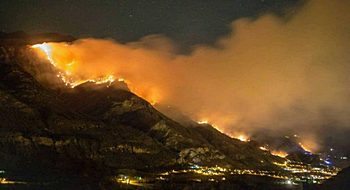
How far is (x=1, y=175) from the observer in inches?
5039

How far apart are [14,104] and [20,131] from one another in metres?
23.4

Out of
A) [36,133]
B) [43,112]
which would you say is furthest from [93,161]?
[43,112]

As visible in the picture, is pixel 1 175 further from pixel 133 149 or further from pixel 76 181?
pixel 133 149

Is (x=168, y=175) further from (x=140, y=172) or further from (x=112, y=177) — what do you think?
(x=112, y=177)

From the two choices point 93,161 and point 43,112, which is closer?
point 93,161

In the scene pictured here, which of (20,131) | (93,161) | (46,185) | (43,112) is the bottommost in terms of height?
(46,185)

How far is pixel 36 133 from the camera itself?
16475 cm

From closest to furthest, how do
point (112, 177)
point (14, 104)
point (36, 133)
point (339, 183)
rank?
point (339, 183) → point (112, 177) → point (36, 133) → point (14, 104)

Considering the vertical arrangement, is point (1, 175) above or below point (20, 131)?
below

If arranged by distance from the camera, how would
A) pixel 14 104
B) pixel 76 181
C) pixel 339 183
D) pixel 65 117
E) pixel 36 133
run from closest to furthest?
pixel 339 183 < pixel 76 181 < pixel 36 133 < pixel 14 104 < pixel 65 117

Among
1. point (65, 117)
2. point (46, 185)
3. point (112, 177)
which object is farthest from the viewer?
point (65, 117)

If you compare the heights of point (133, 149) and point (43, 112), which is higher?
point (43, 112)

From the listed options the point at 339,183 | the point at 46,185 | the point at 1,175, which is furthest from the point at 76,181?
the point at 339,183

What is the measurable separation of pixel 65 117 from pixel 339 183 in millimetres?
126194
